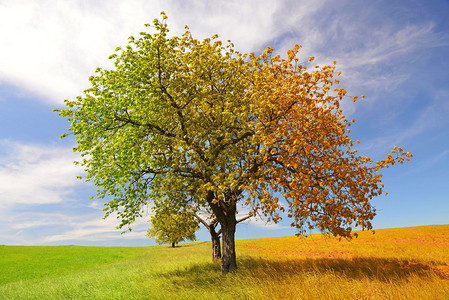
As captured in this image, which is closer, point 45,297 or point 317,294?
point 317,294

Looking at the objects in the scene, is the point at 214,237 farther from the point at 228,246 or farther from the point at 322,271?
the point at 322,271

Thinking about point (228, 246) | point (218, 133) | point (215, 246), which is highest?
point (218, 133)

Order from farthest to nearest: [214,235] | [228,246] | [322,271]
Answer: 1. [214,235]
2. [228,246]
3. [322,271]

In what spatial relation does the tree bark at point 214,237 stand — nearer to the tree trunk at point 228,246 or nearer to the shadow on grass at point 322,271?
the shadow on grass at point 322,271

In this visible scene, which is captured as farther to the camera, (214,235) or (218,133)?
(214,235)

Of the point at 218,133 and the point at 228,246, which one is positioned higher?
the point at 218,133

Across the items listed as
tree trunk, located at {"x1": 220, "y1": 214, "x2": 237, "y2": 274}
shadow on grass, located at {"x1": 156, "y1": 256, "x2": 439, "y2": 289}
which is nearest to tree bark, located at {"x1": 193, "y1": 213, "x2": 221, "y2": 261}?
shadow on grass, located at {"x1": 156, "y1": 256, "x2": 439, "y2": 289}

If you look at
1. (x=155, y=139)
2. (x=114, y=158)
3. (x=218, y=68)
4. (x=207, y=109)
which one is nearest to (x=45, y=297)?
(x=114, y=158)

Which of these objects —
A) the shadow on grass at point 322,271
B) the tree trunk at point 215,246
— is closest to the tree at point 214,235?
the tree trunk at point 215,246

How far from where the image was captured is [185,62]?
1633cm

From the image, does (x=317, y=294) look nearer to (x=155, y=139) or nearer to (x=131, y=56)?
(x=155, y=139)

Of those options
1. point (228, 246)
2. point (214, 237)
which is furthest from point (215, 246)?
point (228, 246)

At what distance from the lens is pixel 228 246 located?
16.1 metres

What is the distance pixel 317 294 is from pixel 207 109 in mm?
11006
